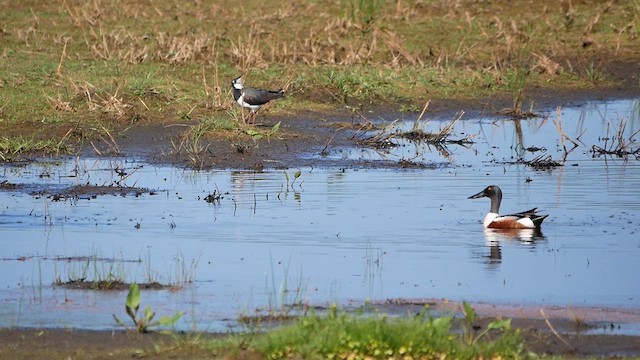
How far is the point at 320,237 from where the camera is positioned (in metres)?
11.0

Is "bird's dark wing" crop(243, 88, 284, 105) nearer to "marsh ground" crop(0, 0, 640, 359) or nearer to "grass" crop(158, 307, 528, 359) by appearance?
"marsh ground" crop(0, 0, 640, 359)

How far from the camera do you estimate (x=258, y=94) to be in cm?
1680

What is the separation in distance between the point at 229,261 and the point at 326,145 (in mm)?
6333

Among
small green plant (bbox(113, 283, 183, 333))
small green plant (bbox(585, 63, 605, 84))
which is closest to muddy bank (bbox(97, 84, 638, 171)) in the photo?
small green plant (bbox(585, 63, 605, 84))

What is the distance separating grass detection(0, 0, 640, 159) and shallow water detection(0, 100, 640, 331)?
2.39 m

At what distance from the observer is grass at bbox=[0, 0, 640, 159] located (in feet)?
57.3

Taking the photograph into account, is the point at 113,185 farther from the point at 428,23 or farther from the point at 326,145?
the point at 428,23

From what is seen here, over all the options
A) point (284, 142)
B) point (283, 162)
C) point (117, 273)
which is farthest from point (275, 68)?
point (117, 273)

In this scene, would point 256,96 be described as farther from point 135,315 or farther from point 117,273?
point 135,315

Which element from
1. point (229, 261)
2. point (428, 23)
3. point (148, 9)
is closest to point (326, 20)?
point (428, 23)

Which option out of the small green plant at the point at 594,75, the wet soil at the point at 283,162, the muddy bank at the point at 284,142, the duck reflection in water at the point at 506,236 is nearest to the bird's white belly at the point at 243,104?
the muddy bank at the point at 284,142

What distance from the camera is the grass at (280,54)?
1747cm

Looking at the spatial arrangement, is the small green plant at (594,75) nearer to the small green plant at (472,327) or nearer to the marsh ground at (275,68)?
the marsh ground at (275,68)

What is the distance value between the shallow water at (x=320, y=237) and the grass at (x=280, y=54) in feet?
7.84
